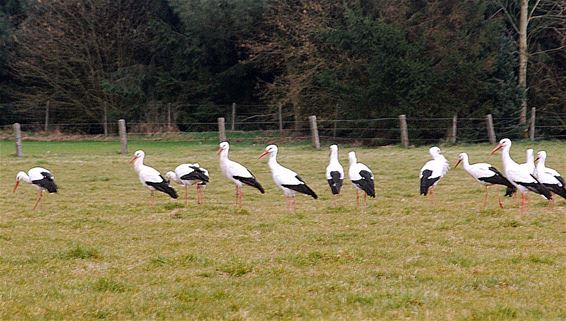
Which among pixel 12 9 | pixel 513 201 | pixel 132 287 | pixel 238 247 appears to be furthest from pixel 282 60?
pixel 132 287

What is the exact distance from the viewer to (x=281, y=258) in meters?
8.09

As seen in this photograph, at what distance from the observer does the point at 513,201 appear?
514 inches

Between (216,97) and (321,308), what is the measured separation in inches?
1328

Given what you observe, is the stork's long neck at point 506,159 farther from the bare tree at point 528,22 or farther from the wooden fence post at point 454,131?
the bare tree at point 528,22

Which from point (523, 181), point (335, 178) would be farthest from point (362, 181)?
point (523, 181)

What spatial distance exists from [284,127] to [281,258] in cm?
2761

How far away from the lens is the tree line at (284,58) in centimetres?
2919

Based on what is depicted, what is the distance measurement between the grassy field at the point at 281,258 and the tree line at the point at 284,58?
14203 mm

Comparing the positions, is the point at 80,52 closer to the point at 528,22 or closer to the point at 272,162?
the point at 528,22

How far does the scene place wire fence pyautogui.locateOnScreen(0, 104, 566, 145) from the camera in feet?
94.8

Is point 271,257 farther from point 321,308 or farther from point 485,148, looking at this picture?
point 485,148

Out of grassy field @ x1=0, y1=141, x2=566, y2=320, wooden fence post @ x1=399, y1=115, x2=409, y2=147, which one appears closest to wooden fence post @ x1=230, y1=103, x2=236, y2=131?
wooden fence post @ x1=399, y1=115, x2=409, y2=147

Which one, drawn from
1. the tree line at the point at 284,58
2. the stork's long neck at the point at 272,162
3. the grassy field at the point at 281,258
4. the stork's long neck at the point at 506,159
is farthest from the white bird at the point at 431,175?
the tree line at the point at 284,58

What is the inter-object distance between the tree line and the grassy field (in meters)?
14.2
